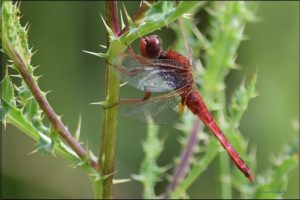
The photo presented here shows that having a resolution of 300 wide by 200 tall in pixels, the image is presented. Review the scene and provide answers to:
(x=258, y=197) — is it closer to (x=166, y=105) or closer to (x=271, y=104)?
(x=166, y=105)

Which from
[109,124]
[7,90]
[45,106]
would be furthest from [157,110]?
[7,90]

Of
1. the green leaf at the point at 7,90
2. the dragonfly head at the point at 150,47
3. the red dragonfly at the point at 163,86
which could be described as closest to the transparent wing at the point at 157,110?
the red dragonfly at the point at 163,86

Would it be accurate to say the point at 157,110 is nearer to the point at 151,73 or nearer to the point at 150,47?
the point at 151,73

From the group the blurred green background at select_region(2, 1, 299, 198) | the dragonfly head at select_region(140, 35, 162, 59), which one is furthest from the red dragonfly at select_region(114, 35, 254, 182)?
the blurred green background at select_region(2, 1, 299, 198)

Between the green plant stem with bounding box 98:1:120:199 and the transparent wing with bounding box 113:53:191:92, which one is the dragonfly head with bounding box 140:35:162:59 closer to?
the transparent wing with bounding box 113:53:191:92

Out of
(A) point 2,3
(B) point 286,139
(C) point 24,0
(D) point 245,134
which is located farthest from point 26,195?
(A) point 2,3

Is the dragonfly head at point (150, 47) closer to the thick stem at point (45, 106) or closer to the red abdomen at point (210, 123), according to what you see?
the red abdomen at point (210, 123)
